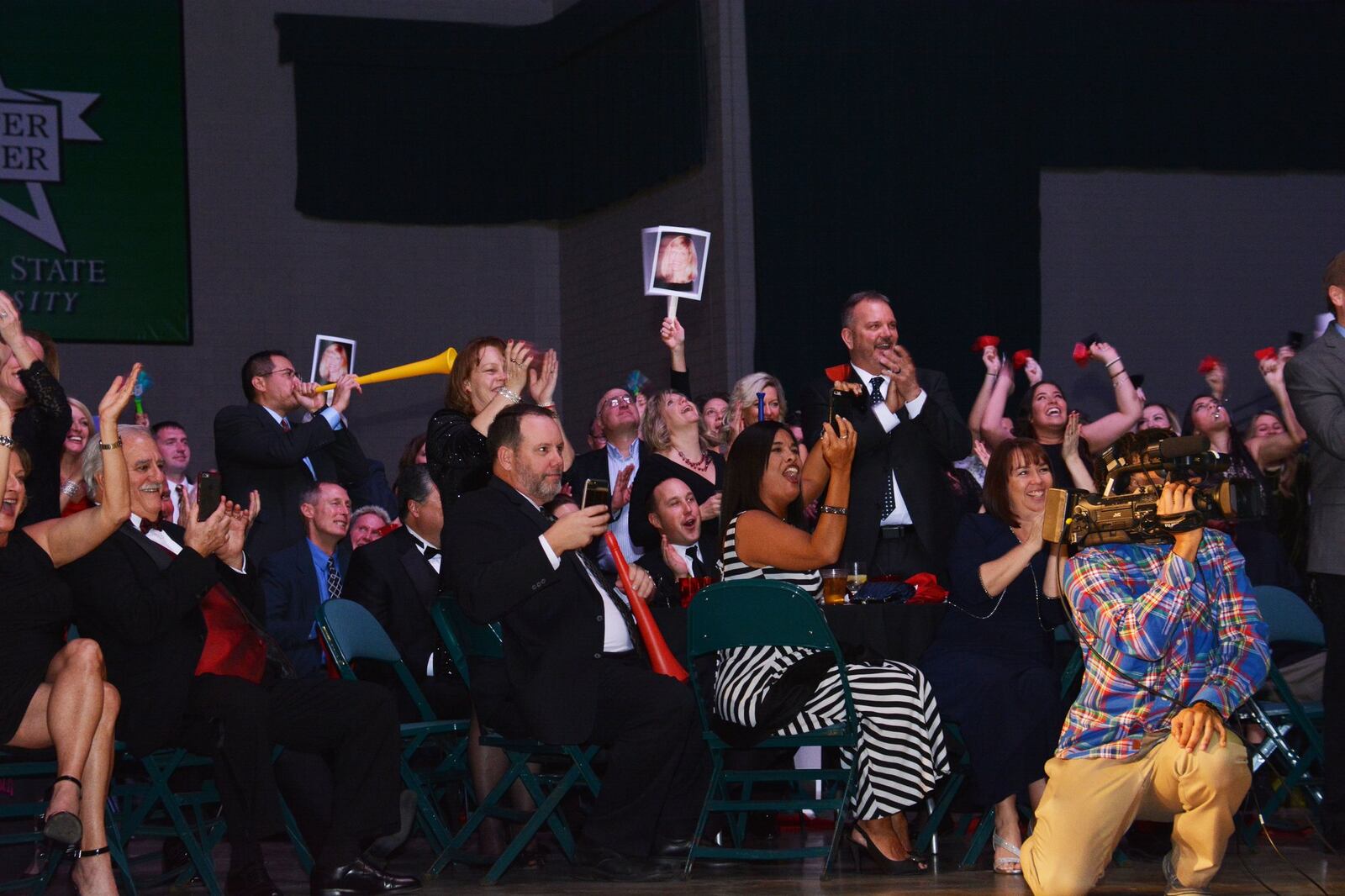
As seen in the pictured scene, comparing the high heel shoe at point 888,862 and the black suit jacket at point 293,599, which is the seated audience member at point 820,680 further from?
the black suit jacket at point 293,599

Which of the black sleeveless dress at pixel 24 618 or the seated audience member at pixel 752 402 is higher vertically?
the seated audience member at pixel 752 402

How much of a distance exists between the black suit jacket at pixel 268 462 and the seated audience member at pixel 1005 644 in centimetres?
293

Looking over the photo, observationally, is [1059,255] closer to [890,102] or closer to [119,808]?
[890,102]

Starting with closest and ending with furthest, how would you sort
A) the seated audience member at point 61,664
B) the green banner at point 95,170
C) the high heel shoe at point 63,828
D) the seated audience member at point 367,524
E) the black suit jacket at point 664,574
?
the high heel shoe at point 63,828, the seated audience member at point 61,664, the black suit jacket at point 664,574, the seated audience member at point 367,524, the green banner at point 95,170

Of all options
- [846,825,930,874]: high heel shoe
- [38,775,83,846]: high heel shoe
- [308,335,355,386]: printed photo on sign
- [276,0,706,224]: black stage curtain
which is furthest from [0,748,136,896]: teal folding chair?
[276,0,706,224]: black stage curtain

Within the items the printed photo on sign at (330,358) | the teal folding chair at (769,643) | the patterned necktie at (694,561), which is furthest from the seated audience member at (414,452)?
the teal folding chair at (769,643)

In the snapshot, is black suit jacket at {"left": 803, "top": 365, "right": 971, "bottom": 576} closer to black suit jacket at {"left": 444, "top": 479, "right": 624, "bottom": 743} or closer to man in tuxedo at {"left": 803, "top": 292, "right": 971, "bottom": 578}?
man in tuxedo at {"left": 803, "top": 292, "right": 971, "bottom": 578}

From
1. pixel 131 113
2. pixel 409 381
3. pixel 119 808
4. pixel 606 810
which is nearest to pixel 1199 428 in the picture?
pixel 606 810

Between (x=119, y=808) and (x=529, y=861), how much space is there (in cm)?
191

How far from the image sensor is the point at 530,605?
4.66 m

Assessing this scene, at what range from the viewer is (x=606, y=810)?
15.6 feet

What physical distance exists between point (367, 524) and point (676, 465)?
1263 millimetres

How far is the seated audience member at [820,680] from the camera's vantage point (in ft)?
15.5

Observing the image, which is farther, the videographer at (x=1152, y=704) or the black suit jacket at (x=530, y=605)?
the black suit jacket at (x=530, y=605)
